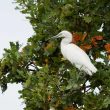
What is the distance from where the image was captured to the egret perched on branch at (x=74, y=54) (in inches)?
476

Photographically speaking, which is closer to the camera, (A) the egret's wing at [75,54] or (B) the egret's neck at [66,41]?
(A) the egret's wing at [75,54]

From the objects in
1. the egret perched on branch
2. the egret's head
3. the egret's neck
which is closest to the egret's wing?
the egret perched on branch

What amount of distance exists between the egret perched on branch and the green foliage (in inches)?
4.9

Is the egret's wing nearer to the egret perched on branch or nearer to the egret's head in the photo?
the egret perched on branch

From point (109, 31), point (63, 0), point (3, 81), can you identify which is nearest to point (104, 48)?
point (109, 31)

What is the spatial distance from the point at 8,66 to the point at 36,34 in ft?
3.10

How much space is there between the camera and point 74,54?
501 inches

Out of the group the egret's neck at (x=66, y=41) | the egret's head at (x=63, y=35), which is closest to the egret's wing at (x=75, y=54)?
the egret's neck at (x=66, y=41)

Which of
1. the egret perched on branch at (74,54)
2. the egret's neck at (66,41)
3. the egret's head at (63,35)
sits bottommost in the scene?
the egret perched on branch at (74,54)

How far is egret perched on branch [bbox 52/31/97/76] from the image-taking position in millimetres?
12094

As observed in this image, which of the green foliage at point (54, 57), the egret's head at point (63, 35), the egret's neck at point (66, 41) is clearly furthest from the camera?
the egret's neck at point (66, 41)

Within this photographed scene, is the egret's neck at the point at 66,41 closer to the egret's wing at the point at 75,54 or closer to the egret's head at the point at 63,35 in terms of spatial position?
the egret's wing at the point at 75,54

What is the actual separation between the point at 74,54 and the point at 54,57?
16.5 inches

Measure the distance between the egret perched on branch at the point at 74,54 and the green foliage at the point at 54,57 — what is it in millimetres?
124
